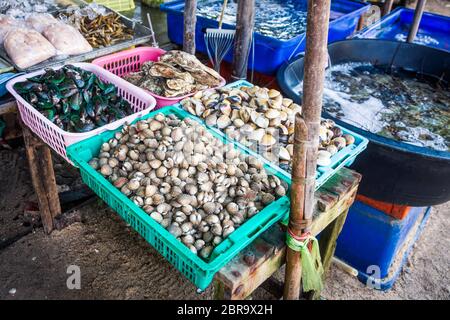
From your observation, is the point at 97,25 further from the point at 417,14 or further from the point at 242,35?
the point at 417,14

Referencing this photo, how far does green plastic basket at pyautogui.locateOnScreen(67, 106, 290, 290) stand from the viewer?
1530mm

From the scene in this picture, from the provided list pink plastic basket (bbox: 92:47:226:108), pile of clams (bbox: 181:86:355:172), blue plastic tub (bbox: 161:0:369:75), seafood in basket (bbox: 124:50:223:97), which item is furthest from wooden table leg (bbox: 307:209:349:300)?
pink plastic basket (bbox: 92:47:226:108)

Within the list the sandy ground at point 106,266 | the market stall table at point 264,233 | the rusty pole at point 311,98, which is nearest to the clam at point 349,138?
the market stall table at point 264,233

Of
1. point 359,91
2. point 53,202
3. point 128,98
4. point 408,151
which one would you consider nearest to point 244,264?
point 408,151

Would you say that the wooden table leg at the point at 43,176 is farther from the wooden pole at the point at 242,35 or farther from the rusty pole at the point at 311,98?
the rusty pole at the point at 311,98

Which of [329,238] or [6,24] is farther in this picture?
[6,24]

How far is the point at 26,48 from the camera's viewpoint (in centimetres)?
281

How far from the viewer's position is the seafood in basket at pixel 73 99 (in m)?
2.29

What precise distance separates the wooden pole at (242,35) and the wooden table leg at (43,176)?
1.42m

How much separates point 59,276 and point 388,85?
2.95m

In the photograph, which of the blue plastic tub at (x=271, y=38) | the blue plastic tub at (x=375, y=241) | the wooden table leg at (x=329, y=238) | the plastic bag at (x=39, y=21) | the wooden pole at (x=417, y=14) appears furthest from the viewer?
the wooden pole at (x=417, y=14)

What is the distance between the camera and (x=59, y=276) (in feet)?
8.92

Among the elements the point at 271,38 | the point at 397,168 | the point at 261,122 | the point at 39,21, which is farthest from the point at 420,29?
the point at 39,21

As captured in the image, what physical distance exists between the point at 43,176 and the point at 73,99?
0.70 metres
